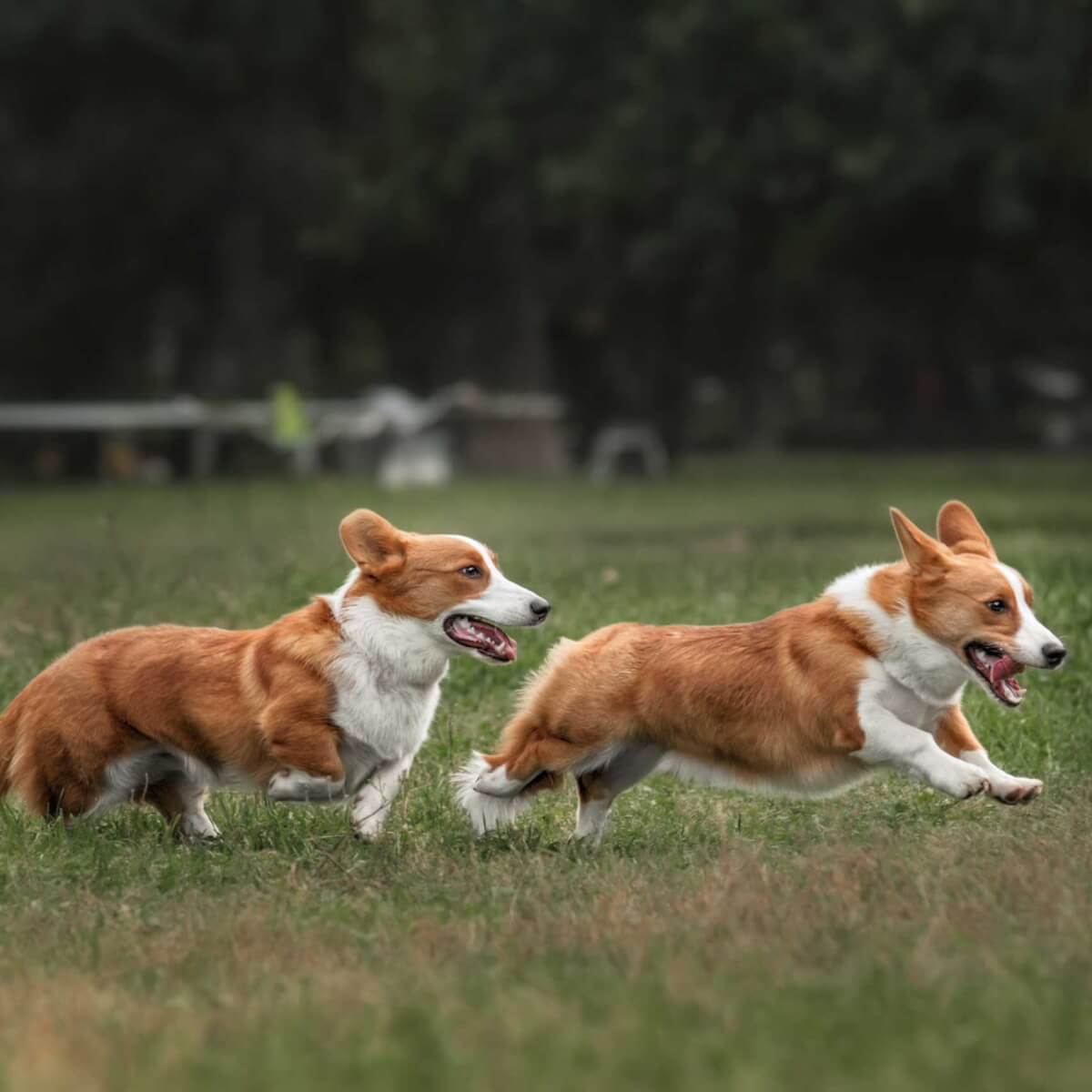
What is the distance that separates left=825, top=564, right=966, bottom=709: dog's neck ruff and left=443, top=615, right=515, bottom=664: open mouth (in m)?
1.11

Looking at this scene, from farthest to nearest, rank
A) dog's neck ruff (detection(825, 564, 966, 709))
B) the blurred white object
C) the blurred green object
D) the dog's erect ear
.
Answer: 1. the blurred green object
2. the blurred white object
3. the dog's erect ear
4. dog's neck ruff (detection(825, 564, 966, 709))

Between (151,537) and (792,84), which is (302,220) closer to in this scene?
(792,84)

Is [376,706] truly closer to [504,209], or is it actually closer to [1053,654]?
[1053,654]

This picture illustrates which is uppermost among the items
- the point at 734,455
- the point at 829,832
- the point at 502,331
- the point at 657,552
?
the point at 829,832

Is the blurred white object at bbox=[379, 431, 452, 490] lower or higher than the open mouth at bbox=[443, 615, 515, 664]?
lower

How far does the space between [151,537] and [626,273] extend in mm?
20708

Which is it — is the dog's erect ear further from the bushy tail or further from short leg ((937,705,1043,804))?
the bushy tail

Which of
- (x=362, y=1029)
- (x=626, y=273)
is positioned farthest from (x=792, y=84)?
(x=362, y=1029)

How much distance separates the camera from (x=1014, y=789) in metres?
6.05

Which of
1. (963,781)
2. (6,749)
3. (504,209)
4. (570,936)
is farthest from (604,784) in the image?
(504,209)

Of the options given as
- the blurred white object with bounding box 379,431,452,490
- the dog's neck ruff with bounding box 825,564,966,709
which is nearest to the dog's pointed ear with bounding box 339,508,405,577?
the dog's neck ruff with bounding box 825,564,966,709

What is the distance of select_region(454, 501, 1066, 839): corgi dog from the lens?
617 cm

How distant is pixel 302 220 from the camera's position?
133 ft

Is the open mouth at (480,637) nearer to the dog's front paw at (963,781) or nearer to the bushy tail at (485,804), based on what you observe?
the bushy tail at (485,804)
